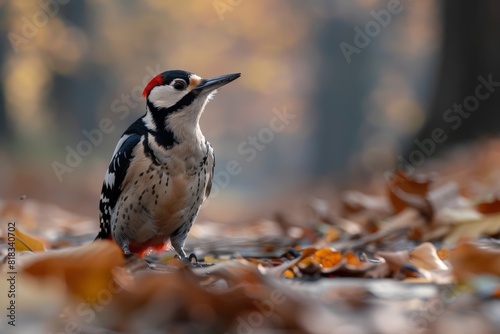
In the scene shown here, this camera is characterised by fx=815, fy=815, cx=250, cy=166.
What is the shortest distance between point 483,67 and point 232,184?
2990cm

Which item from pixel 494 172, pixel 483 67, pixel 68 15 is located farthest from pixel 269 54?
pixel 494 172

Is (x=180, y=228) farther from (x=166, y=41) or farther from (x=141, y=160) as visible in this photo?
(x=166, y=41)

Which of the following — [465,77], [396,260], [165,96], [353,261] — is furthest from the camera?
[465,77]

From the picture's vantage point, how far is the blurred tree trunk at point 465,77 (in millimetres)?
9977

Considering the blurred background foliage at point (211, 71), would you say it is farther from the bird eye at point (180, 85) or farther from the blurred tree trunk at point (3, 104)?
the bird eye at point (180, 85)

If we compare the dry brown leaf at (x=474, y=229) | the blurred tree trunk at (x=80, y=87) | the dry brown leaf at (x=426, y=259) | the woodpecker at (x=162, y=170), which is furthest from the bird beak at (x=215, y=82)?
the blurred tree trunk at (x=80, y=87)

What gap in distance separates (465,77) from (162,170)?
280 inches

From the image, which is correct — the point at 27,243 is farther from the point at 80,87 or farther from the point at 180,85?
the point at 80,87

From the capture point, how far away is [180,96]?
431cm

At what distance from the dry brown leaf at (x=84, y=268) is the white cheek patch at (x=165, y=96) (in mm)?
2001

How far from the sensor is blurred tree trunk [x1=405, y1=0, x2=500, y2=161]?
998 cm

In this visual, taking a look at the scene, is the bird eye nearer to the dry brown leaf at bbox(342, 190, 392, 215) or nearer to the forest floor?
the forest floor

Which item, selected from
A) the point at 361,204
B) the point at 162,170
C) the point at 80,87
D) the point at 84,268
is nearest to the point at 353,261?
the point at 84,268

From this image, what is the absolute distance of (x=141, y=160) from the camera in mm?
4137
